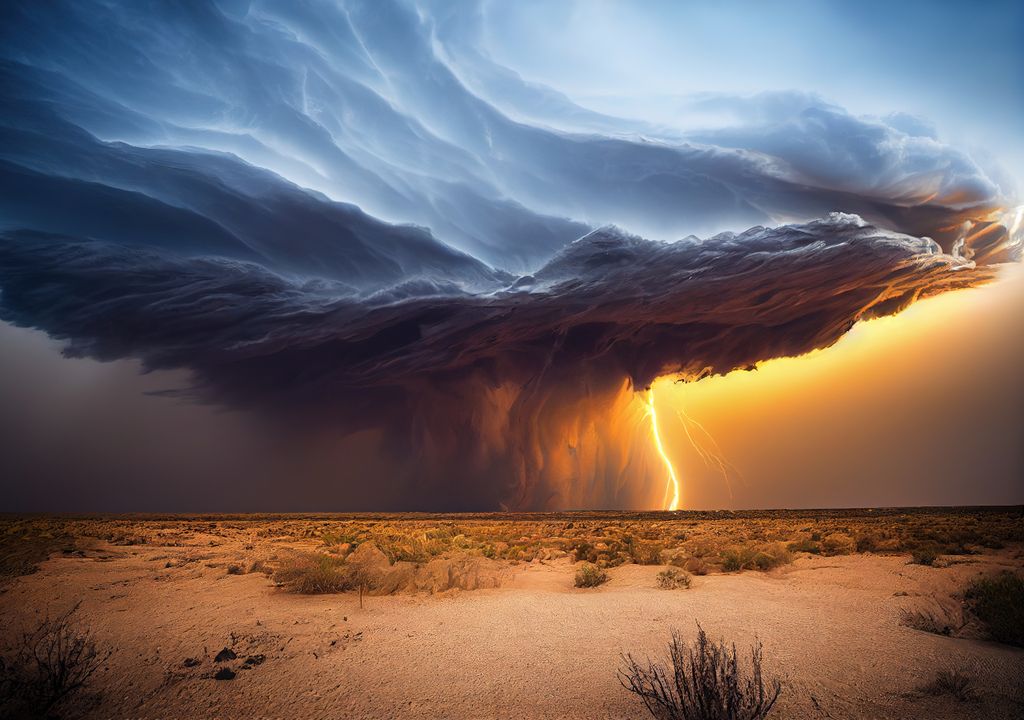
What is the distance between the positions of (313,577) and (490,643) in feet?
15.6

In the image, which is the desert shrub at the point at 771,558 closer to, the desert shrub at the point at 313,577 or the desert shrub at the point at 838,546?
the desert shrub at the point at 838,546

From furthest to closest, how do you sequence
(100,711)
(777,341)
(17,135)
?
(777,341), (17,135), (100,711)

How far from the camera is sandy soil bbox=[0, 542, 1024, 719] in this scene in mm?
4641

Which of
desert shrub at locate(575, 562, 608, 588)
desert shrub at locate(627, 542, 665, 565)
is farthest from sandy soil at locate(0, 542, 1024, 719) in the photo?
desert shrub at locate(627, 542, 665, 565)

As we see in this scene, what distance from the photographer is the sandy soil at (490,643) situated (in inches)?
183

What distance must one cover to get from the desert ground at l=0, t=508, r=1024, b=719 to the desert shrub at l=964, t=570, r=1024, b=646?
124mm

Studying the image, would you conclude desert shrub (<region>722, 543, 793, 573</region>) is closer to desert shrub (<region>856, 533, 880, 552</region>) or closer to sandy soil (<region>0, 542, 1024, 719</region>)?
sandy soil (<region>0, 542, 1024, 719</region>)

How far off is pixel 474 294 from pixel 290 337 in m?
14.9

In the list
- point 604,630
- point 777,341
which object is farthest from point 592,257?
point 604,630

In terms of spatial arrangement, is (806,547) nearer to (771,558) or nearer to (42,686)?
(771,558)

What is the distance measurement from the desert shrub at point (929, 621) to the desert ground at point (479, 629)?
37 millimetres

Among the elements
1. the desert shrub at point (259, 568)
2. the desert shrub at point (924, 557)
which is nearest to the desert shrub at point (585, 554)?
the desert shrub at point (924, 557)

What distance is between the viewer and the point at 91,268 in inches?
1198

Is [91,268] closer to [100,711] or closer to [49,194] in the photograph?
[49,194]
